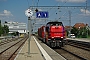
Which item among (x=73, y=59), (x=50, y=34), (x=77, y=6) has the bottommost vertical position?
(x=73, y=59)

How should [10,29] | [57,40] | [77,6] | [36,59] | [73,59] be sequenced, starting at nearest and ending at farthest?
1. [36,59]
2. [73,59]
3. [57,40]
4. [77,6]
5. [10,29]

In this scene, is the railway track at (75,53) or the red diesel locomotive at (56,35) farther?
the red diesel locomotive at (56,35)

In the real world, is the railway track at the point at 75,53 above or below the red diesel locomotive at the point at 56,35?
below

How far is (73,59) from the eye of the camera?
705 inches

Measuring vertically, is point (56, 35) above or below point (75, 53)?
above

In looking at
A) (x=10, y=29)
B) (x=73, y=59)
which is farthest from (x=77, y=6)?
(x=10, y=29)

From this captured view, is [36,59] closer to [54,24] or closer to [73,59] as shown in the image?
[73,59]

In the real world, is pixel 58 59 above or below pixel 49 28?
below

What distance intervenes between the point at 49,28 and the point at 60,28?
1.60 metres

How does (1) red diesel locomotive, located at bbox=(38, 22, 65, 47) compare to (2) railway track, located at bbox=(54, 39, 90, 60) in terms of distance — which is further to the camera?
(1) red diesel locomotive, located at bbox=(38, 22, 65, 47)

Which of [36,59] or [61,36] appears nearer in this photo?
[36,59]

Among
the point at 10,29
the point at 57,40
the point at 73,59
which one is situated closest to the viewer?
the point at 73,59

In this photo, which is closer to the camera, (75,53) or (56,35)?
(75,53)

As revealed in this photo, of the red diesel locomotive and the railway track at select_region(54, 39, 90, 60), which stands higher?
the red diesel locomotive
